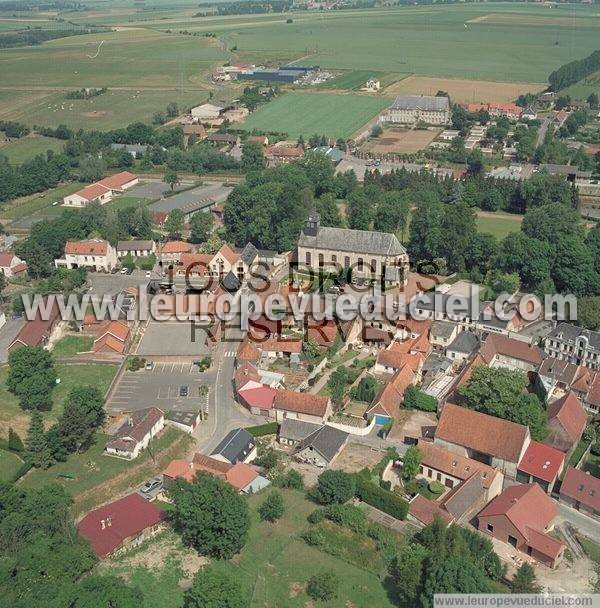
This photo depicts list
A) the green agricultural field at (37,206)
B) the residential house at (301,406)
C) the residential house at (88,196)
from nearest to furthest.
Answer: the residential house at (301,406), the green agricultural field at (37,206), the residential house at (88,196)

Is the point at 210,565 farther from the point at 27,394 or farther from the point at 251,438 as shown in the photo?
the point at 27,394

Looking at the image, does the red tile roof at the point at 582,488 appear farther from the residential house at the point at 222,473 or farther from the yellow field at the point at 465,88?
the yellow field at the point at 465,88

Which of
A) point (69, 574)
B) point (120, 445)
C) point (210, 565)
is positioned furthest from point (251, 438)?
point (69, 574)

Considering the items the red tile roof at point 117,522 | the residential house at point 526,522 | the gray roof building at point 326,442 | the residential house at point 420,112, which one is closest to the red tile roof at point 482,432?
the residential house at point 526,522

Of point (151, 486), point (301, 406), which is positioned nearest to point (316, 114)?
point (301, 406)

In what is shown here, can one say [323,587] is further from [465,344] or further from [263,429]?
[465,344]

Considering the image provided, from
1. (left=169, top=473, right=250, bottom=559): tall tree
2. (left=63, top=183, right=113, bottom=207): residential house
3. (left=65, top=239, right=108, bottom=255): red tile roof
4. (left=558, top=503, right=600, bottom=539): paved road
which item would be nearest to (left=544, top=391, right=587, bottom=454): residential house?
(left=558, top=503, right=600, bottom=539): paved road

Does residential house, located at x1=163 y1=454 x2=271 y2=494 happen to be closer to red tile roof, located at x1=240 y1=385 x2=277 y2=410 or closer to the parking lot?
red tile roof, located at x1=240 y1=385 x2=277 y2=410
